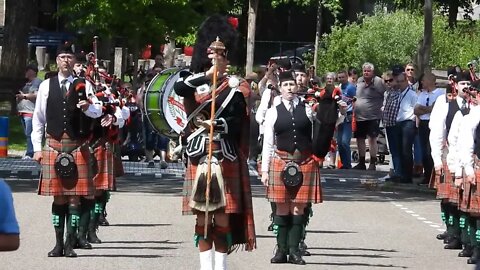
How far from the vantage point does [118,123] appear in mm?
12656

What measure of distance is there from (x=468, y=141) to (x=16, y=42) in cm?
2101

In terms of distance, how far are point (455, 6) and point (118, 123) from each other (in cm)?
3897

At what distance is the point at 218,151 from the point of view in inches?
360

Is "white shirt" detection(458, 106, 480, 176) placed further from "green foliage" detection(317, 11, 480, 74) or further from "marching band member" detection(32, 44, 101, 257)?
"green foliage" detection(317, 11, 480, 74)

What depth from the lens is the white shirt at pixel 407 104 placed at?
19281 millimetres

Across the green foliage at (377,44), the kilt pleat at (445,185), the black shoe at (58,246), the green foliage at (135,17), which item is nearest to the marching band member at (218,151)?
the black shoe at (58,246)

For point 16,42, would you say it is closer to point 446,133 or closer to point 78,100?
point 446,133

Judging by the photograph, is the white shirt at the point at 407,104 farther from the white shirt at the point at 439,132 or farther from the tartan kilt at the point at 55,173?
the tartan kilt at the point at 55,173

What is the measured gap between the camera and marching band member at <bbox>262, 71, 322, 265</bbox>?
450 inches

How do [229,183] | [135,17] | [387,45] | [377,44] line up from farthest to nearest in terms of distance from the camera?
[387,45] → [377,44] → [135,17] → [229,183]

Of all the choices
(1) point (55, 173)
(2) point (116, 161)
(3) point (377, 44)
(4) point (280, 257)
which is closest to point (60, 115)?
(1) point (55, 173)

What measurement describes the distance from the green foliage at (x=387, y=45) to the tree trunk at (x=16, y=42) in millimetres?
11372

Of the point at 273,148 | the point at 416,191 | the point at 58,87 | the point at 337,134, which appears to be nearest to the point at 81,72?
the point at 58,87

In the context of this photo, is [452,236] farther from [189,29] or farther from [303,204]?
[189,29]
